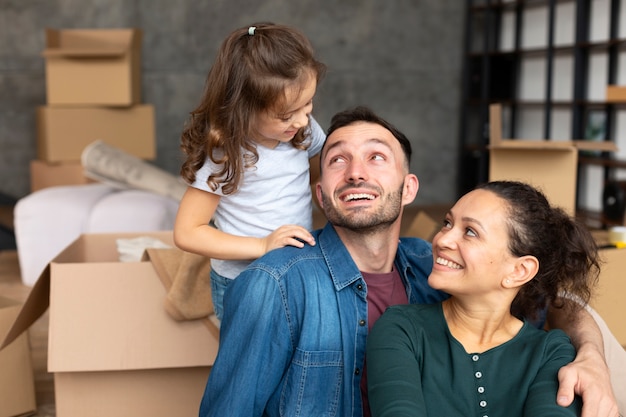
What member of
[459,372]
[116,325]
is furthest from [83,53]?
[459,372]

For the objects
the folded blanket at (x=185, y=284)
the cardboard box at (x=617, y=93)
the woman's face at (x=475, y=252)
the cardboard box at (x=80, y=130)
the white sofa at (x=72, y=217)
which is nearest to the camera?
the woman's face at (x=475, y=252)

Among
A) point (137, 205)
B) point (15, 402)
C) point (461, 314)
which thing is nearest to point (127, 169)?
point (137, 205)

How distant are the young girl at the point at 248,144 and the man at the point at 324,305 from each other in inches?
3.6

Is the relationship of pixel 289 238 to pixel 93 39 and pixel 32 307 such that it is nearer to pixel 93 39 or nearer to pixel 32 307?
pixel 32 307

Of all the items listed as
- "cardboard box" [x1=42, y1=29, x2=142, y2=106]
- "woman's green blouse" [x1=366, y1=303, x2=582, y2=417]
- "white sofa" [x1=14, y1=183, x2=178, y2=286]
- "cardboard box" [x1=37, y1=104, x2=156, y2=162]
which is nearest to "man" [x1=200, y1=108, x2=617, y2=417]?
"woman's green blouse" [x1=366, y1=303, x2=582, y2=417]

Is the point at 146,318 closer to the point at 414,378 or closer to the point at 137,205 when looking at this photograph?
the point at 414,378

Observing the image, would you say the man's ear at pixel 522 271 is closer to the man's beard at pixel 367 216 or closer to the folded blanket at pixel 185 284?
the man's beard at pixel 367 216

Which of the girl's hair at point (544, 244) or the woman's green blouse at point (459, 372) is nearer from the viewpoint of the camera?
the woman's green blouse at point (459, 372)

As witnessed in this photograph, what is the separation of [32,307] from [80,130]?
136 inches

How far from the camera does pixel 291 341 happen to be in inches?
66.9

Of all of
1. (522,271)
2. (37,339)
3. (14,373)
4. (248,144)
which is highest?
(248,144)

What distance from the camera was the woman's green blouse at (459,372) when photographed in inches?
57.6

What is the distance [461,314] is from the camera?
1619 millimetres

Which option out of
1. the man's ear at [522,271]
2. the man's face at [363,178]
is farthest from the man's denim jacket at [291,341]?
the man's ear at [522,271]
